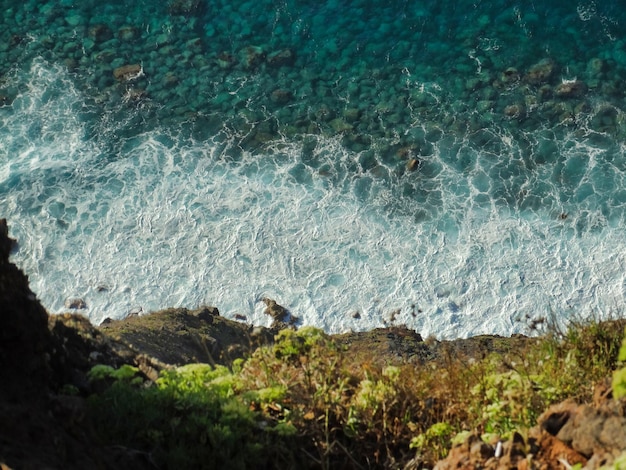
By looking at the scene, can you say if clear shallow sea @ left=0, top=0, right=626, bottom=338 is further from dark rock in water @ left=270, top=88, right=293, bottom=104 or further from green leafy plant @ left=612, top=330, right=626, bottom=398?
green leafy plant @ left=612, top=330, right=626, bottom=398

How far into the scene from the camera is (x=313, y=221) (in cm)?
1627

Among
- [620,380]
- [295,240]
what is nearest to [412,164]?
[295,240]

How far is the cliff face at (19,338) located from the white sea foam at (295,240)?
26.0ft

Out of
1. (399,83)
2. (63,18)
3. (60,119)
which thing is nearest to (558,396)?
(399,83)

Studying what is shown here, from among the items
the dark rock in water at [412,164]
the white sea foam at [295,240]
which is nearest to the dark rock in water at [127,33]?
the white sea foam at [295,240]

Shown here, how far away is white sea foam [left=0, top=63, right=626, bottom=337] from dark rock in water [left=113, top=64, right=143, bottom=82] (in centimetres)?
Result: 225

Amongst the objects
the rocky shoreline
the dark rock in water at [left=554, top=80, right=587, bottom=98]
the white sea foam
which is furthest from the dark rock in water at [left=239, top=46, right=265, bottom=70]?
the rocky shoreline

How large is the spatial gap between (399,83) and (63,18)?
8.48 meters

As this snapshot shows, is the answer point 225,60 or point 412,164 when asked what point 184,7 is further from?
point 412,164

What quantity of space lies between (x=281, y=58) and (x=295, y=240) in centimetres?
575

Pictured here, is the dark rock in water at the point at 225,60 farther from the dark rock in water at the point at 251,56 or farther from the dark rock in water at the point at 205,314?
the dark rock in water at the point at 205,314

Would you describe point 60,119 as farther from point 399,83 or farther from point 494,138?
point 494,138

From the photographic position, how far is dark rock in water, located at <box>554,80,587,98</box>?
18156 millimetres

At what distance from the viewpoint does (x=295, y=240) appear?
1599 cm
